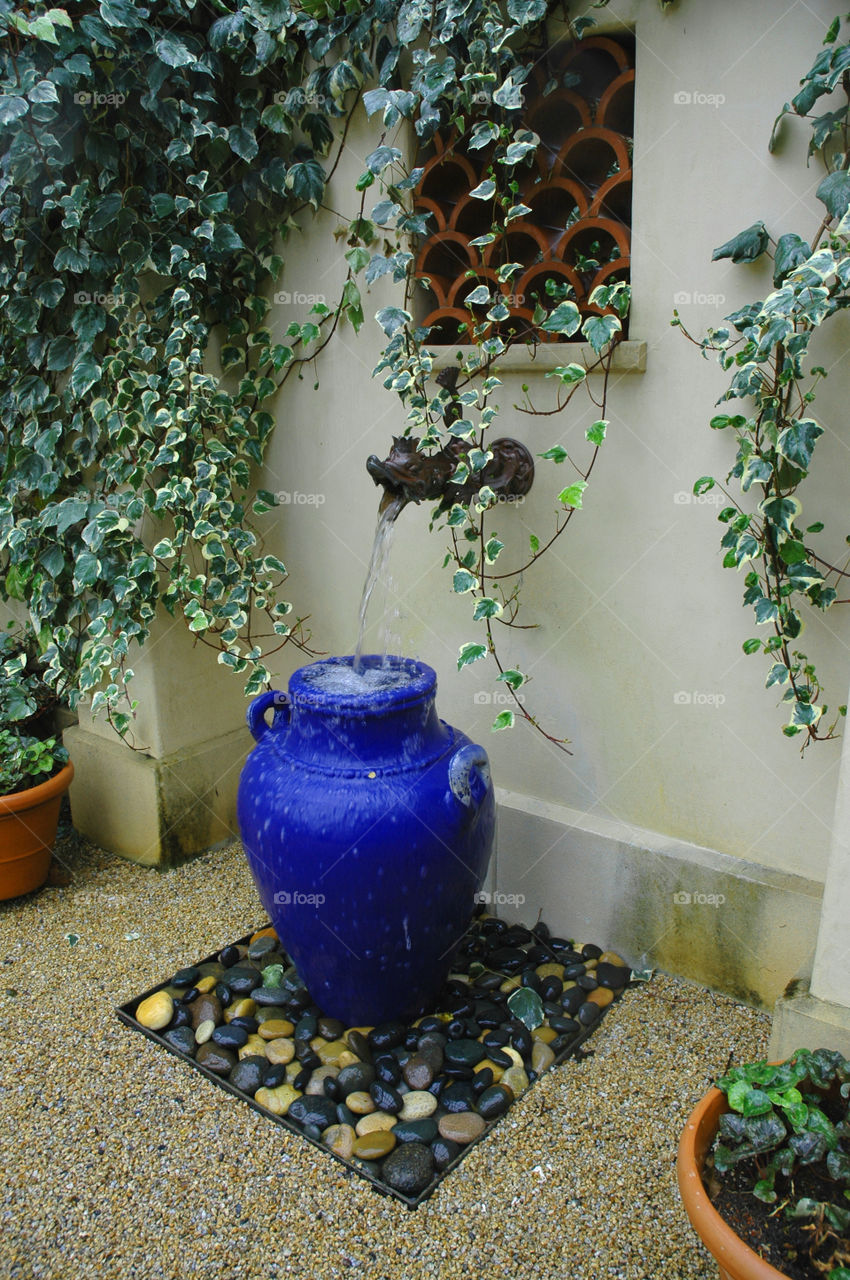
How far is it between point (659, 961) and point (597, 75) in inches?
84.8

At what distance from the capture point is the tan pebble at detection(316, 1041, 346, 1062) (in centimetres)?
216

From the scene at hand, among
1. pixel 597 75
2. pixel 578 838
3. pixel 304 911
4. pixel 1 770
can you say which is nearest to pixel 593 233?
pixel 597 75

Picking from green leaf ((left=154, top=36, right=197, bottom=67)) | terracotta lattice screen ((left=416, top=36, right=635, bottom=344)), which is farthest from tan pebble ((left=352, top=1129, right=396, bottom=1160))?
green leaf ((left=154, top=36, right=197, bottom=67))

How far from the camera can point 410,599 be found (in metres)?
2.75

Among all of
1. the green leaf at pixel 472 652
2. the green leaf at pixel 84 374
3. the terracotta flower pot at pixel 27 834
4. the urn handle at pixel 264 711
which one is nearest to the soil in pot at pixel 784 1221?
the green leaf at pixel 472 652

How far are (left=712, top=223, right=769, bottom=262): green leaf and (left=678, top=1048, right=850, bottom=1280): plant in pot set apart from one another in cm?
153

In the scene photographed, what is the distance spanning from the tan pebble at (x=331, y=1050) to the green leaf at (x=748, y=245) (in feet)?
6.32

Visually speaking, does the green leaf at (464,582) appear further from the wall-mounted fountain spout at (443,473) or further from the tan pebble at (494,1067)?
the tan pebble at (494,1067)

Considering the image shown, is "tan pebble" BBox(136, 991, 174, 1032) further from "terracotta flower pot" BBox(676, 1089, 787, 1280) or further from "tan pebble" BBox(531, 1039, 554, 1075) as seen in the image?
"terracotta flower pot" BBox(676, 1089, 787, 1280)

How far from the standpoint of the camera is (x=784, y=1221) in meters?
1.42

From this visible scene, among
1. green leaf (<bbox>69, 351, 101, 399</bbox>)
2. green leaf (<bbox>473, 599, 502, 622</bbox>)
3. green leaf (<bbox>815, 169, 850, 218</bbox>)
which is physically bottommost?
green leaf (<bbox>473, 599, 502, 622</bbox>)

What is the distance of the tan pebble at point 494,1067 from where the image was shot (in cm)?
207

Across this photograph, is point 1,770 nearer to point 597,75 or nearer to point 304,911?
point 304,911

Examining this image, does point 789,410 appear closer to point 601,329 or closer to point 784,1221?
point 601,329
